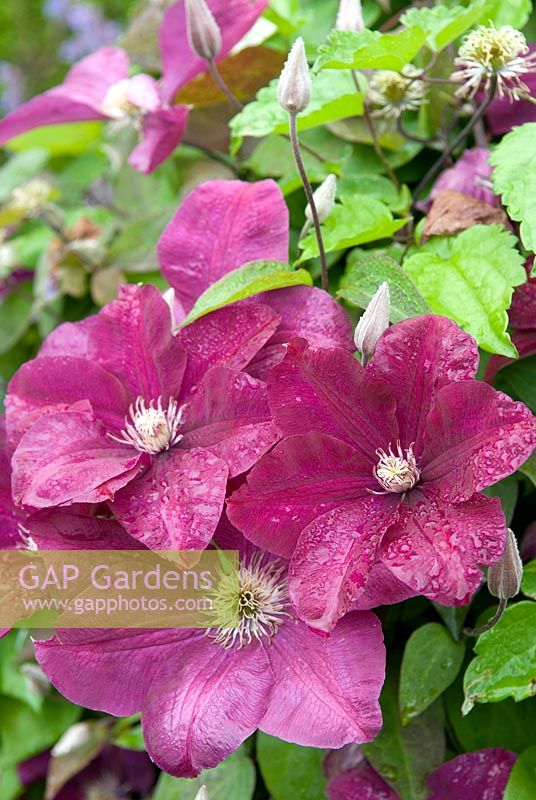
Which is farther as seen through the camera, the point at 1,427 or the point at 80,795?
the point at 80,795

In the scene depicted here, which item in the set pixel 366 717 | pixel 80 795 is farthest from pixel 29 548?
pixel 80 795

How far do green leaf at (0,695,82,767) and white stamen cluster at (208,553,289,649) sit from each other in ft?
1.36

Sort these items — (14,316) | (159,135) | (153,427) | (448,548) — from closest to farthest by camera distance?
(448,548) < (153,427) < (159,135) < (14,316)

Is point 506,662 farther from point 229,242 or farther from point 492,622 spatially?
point 229,242

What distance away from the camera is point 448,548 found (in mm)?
441

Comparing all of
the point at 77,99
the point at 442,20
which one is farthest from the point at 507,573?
the point at 77,99

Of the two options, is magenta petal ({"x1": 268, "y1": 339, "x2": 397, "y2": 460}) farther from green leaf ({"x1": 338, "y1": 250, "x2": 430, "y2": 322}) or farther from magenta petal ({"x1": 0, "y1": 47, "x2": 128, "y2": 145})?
magenta petal ({"x1": 0, "y1": 47, "x2": 128, "y2": 145})

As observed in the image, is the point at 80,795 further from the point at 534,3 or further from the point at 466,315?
the point at 534,3

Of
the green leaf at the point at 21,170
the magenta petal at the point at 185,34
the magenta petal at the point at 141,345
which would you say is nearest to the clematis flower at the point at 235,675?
the magenta petal at the point at 141,345

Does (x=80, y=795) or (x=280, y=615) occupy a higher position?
(x=280, y=615)

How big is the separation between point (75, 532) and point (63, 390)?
0.32 feet

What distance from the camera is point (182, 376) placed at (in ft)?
1.85

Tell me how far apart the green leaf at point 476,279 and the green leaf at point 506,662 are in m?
0.15

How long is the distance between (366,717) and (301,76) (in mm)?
350
